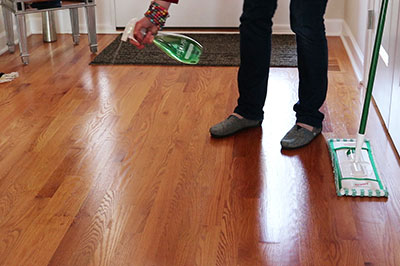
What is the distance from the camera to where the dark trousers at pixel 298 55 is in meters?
1.96

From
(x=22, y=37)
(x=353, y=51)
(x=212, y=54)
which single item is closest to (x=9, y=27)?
(x=22, y=37)

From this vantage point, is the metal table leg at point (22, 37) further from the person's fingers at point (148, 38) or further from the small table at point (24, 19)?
the person's fingers at point (148, 38)

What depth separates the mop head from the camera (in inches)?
69.6

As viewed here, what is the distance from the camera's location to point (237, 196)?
1.79 m

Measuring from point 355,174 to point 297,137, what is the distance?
0.33 metres

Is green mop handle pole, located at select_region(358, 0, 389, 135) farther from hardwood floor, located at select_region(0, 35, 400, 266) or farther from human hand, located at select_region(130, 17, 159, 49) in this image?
human hand, located at select_region(130, 17, 159, 49)

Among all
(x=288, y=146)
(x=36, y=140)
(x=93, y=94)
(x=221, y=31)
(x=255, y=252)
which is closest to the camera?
(x=255, y=252)

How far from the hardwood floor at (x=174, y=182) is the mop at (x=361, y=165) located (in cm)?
Result: 4

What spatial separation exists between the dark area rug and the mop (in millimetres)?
1236

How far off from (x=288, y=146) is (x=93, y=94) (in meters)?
1.04

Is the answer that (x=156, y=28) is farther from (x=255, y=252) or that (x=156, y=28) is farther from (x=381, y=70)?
(x=381, y=70)

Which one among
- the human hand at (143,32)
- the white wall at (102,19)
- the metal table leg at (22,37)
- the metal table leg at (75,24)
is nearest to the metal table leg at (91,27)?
the metal table leg at (75,24)

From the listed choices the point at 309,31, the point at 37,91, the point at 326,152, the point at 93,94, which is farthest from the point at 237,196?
the point at 37,91

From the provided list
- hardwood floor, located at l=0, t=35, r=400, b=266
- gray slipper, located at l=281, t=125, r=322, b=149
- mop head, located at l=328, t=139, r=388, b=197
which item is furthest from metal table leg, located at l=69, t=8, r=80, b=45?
mop head, located at l=328, t=139, r=388, b=197
